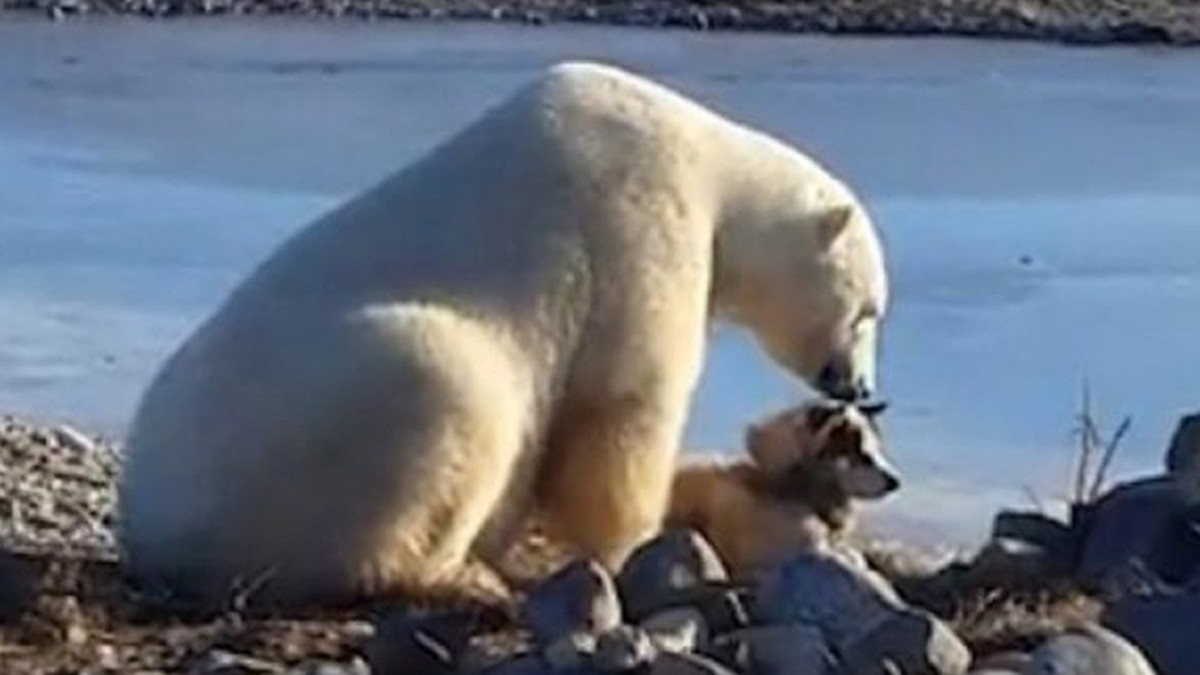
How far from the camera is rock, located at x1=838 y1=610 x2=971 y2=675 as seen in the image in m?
5.27

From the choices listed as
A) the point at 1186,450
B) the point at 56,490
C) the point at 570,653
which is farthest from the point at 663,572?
the point at 56,490

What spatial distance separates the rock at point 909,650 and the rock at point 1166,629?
33 centimetres

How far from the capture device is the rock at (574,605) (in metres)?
5.68

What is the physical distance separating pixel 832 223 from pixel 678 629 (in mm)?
2284

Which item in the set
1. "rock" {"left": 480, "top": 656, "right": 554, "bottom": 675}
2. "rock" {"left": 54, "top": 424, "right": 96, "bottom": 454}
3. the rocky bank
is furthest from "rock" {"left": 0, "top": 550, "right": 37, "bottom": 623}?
"rock" {"left": 54, "top": 424, "right": 96, "bottom": 454}

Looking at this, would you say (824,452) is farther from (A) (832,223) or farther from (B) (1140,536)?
(B) (1140,536)

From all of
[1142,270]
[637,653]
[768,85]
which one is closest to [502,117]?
[637,653]

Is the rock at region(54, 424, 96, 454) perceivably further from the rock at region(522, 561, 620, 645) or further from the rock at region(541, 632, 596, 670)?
the rock at region(541, 632, 596, 670)

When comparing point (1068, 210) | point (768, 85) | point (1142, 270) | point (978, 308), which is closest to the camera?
point (978, 308)

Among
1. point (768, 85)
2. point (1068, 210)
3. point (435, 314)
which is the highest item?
point (435, 314)

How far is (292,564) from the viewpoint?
264 inches

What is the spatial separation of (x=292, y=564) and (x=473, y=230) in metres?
0.75

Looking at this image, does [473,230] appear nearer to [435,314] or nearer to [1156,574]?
[435,314]

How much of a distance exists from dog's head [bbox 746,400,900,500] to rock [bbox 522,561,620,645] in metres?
1.57
